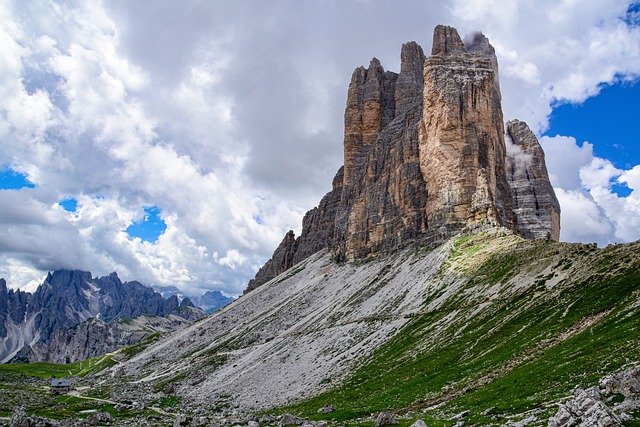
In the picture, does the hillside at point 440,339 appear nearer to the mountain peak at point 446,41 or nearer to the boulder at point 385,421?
the boulder at point 385,421

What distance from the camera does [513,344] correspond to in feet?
154

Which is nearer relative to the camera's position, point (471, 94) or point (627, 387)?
point (627, 387)

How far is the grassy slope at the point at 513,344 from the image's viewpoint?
1160 inches

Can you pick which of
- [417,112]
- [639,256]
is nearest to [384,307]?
[639,256]

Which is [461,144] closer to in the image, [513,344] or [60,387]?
[513,344]

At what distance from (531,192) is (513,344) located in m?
111

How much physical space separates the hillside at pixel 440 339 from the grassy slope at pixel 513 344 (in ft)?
0.71

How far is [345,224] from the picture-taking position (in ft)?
579

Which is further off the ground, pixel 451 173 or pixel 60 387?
pixel 451 173

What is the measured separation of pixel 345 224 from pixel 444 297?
94669 millimetres

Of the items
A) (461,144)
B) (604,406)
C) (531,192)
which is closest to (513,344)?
(604,406)

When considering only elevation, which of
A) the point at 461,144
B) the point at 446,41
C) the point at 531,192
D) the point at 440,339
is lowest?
the point at 440,339

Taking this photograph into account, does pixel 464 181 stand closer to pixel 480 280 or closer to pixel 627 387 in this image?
pixel 480 280

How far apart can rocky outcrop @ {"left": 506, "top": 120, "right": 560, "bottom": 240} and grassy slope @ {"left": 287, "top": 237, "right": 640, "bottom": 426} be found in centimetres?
6203
